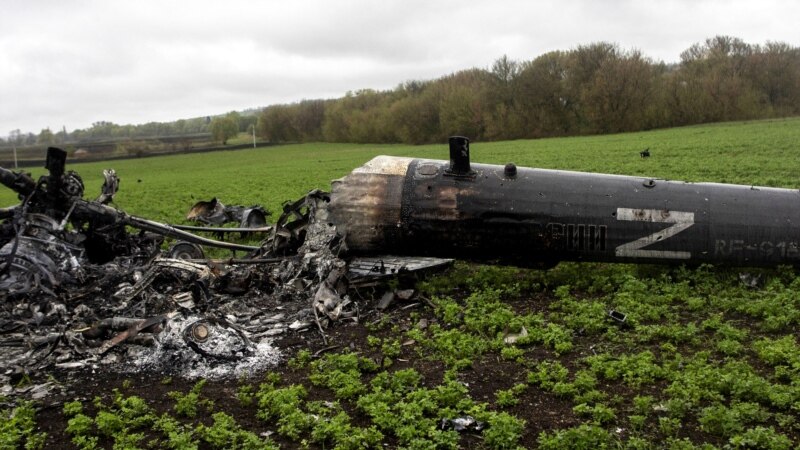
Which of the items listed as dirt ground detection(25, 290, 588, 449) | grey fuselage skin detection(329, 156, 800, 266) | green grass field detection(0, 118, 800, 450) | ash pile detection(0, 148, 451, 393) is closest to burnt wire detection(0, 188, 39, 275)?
ash pile detection(0, 148, 451, 393)

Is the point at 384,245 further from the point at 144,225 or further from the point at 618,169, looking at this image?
the point at 618,169

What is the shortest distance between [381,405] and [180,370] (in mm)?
3018

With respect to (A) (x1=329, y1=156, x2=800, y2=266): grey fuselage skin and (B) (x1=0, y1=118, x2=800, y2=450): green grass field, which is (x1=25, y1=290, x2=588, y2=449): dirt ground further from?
(A) (x1=329, y1=156, x2=800, y2=266): grey fuselage skin

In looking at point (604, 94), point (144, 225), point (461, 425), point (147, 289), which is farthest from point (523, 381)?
point (604, 94)

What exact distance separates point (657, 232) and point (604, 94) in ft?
210

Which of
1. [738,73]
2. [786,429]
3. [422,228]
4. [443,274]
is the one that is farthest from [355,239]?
[738,73]

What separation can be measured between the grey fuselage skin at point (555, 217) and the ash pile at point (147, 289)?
807 millimetres

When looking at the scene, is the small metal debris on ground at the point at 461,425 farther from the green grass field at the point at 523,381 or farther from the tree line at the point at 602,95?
the tree line at the point at 602,95

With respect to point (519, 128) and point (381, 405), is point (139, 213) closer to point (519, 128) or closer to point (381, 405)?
point (381, 405)

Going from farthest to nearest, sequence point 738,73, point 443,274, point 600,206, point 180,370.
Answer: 1. point 738,73
2. point 443,274
3. point 600,206
4. point 180,370

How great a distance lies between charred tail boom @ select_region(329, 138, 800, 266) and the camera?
31.6 ft

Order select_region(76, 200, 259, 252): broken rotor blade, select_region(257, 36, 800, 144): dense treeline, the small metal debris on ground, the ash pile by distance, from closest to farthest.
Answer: the small metal debris on ground
the ash pile
select_region(76, 200, 259, 252): broken rotor blade
select_region(257, 36, 800, 144): dense treeline

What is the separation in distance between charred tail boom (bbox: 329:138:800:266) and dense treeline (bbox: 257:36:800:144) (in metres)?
62.7

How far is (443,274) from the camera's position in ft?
37.3
